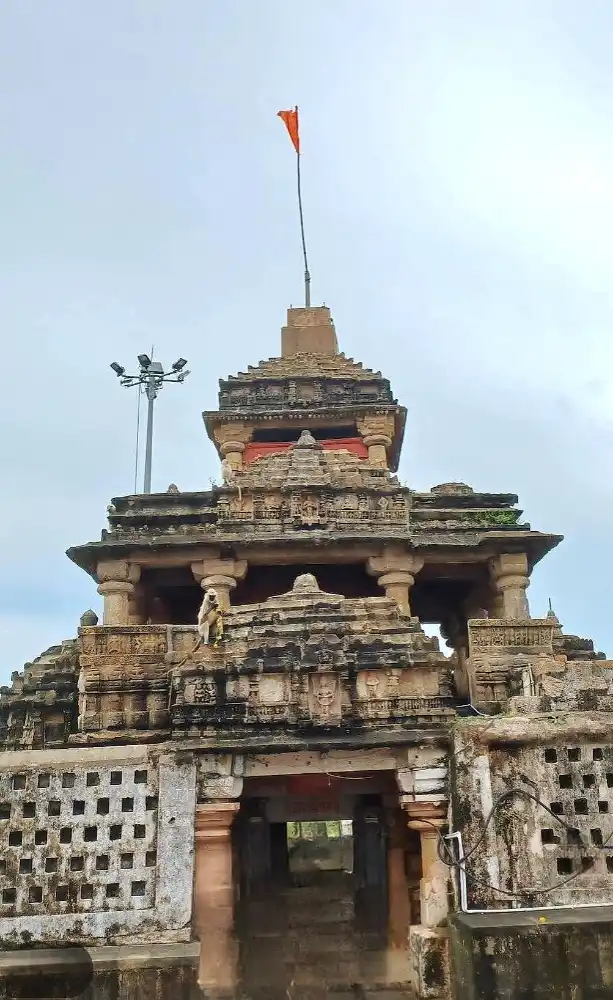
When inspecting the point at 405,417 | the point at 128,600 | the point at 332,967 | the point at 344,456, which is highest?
the point at 405,417

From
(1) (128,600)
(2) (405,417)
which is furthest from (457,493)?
(1) (128,600)

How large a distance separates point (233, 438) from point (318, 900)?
42.4 ft

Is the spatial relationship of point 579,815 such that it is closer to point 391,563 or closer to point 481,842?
point 481,842

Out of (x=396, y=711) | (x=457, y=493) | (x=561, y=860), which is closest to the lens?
(x=561, y=860)

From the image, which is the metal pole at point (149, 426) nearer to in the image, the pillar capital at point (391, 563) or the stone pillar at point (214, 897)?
the pillar capital at point (391, 563)

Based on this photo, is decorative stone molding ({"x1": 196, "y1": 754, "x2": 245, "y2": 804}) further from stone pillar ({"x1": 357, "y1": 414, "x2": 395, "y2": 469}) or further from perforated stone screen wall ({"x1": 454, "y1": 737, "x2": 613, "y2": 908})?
stone pillar ({"x1": 357, "y1": 414, "x2": 395, "y2": 469})

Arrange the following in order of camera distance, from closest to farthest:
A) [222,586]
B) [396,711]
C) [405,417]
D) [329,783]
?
[396,711], [329,783], [222,586], [405,417]

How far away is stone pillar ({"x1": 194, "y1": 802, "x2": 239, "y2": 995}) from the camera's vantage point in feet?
29.5

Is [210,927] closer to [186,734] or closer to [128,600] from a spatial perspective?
[186,734]

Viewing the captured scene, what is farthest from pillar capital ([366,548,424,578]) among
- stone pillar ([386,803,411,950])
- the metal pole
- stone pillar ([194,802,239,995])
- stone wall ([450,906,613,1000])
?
the metal pole

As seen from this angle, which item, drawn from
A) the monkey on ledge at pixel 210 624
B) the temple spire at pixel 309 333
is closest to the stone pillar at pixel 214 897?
the monkey on ledge at pixel 210 624

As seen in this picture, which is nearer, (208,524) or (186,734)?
(186,734)

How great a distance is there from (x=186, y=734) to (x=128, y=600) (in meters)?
9.41

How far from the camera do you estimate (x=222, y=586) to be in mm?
18734
